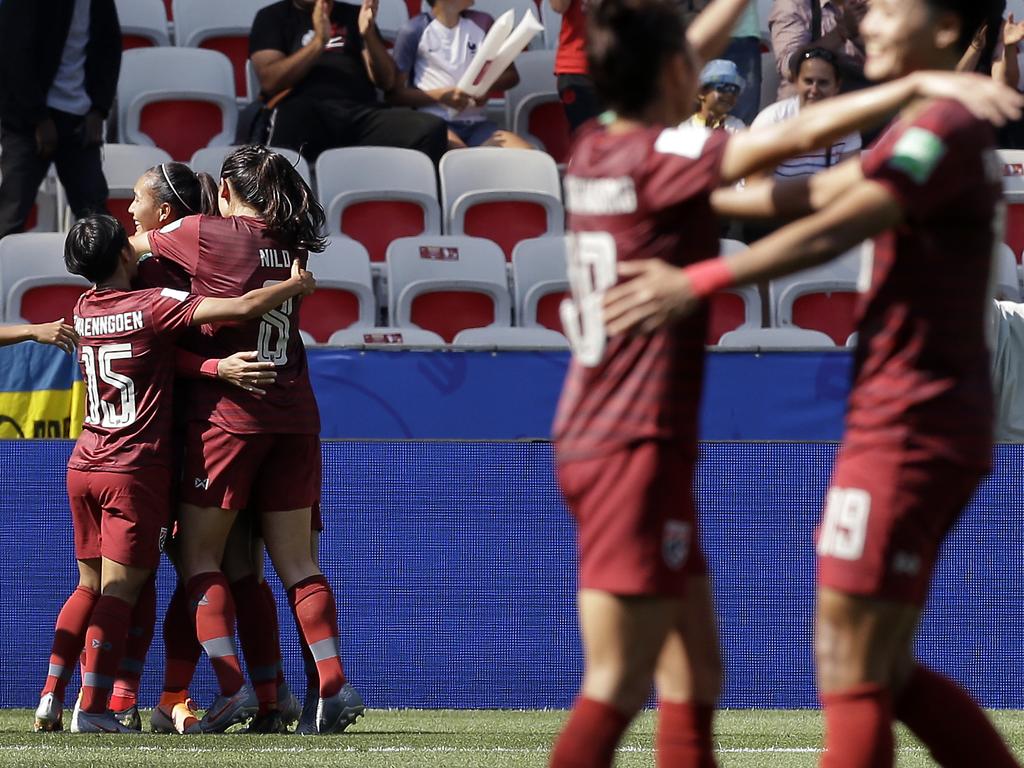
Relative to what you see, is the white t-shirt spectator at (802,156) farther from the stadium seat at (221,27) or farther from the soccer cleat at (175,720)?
the soccer cleat at (175,720)

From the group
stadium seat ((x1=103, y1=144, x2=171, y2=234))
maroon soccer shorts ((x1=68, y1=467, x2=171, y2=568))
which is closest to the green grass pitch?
maroon soccer shorts ((x1=68, y1=467, x2=171, y2=568))

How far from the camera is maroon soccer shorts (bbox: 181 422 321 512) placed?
4.96 meters

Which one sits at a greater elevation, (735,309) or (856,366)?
(735,309)

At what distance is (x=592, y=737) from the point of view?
2615mm

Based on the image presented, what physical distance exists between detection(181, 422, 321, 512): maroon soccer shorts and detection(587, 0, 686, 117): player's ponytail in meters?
2.58

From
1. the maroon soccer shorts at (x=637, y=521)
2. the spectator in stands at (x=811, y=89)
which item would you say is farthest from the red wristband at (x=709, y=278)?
the spectator in stands at (x=811, y=89)

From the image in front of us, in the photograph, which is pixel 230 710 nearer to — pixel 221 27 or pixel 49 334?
pixel 49 334

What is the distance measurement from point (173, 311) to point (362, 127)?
14.2 ft

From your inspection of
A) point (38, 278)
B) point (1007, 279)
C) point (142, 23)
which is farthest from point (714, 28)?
point (142, 23)

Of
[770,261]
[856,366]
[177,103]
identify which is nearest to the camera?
[770,261]

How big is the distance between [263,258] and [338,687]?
53.0 inches

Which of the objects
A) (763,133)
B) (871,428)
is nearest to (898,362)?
(871,428)

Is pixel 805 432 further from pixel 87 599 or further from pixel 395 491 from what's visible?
pixel 87 599

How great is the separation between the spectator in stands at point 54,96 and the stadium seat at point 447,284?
150cm
